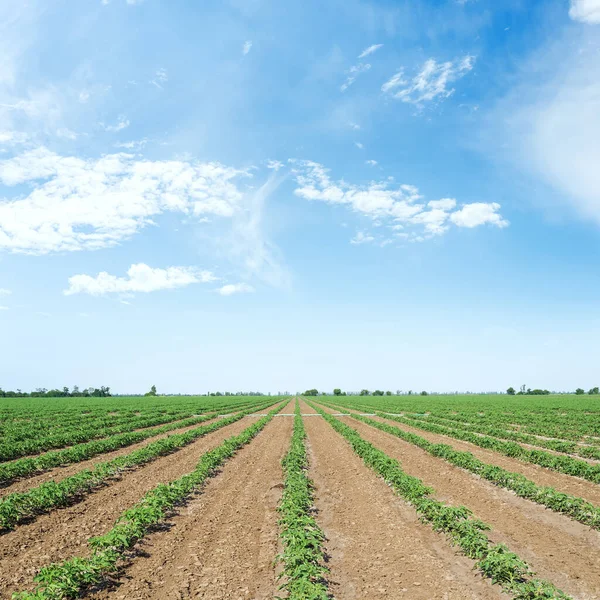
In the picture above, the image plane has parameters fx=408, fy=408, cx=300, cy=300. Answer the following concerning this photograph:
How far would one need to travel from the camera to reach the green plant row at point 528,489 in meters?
11.3

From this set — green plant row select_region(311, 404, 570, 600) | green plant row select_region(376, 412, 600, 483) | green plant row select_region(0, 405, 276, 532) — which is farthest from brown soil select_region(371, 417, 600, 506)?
green plant row select_region(0, 405, 276, 532)

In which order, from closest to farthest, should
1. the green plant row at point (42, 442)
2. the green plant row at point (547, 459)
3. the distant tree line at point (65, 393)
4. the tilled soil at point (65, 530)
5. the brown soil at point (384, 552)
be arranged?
the brown soil at point (384, 552)
the tilled soil at point (65, 530)
the green plant row at point (547, 459)
the green plant row at point (42, 442)
the distant tree line at point (65, 393)

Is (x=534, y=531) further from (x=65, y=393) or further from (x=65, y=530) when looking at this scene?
(x=65, y=393)

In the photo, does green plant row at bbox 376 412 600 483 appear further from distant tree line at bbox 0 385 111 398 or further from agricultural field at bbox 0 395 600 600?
distant tree line at bbox 0 385 111 398

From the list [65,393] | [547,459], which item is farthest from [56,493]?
[65,393]

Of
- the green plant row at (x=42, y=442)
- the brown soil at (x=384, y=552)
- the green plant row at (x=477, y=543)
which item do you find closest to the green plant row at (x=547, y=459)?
the green plant row at (x=477, y=543)

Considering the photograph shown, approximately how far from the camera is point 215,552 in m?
9.09

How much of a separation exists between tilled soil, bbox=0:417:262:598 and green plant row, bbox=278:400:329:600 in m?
4.51

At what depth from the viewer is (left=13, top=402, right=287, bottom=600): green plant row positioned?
6926 millimetres

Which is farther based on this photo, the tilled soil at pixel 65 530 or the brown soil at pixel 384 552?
the tilled soil at pixel 65 530

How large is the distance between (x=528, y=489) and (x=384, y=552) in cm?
701

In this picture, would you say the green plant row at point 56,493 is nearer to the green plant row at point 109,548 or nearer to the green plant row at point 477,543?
the green plant row at point 109,548

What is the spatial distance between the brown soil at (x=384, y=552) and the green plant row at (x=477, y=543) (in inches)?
9.1

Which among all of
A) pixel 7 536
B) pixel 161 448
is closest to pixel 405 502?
pixel 7 536
